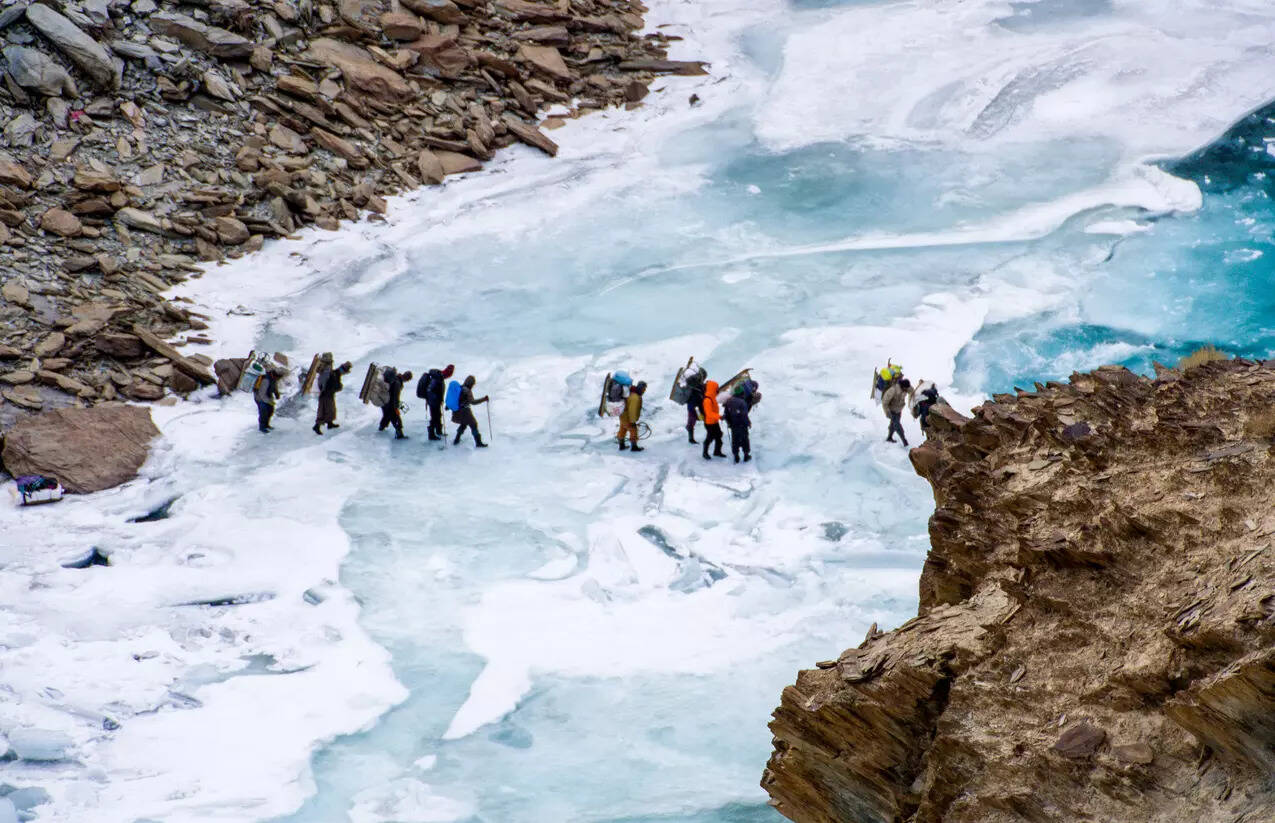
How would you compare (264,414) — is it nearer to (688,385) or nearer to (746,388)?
(688,385)

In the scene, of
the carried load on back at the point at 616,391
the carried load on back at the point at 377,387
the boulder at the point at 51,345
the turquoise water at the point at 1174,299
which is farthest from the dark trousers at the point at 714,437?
the boulder at the point at 51,345

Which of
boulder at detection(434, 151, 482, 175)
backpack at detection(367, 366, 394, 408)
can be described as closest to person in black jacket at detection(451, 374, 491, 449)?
backpack at detection(367, 366, 394, 408)

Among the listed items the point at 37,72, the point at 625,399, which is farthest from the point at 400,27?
the point at 625,399

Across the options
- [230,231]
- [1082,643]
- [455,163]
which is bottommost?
[1082,643]

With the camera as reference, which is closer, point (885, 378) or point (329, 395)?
point (885, 378)

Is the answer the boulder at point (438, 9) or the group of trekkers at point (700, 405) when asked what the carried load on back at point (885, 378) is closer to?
the group of trekkers at point (700, 405)

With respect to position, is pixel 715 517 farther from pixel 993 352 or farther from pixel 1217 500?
pixel 1217 500

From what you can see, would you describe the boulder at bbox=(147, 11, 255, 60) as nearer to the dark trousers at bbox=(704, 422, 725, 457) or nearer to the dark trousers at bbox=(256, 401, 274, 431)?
the dark trousers at bbox=(256, 401, 274, 431)
